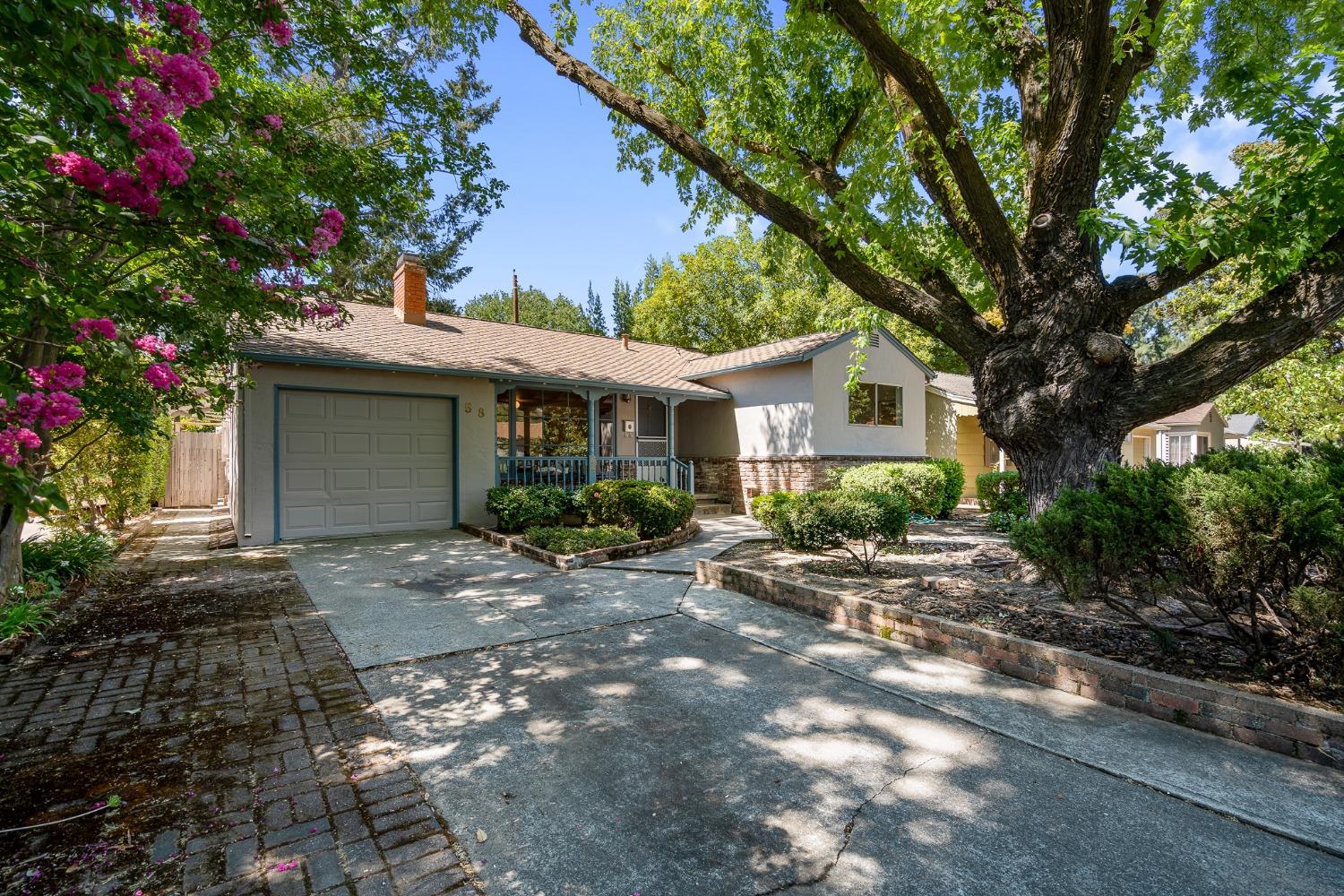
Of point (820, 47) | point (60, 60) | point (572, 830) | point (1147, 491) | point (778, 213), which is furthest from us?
point (820, 47)

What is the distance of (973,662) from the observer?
4.39 metres

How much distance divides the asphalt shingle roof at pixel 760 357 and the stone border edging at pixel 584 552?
5058 mm

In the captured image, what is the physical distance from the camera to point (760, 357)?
49.0 feet

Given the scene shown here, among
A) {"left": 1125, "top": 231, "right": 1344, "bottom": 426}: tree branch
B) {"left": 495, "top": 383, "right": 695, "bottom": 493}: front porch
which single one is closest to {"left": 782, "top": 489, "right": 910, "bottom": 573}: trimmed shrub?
{"left": 1125, "top": 231, "right": 1344, "bottom": 426}: tree branch

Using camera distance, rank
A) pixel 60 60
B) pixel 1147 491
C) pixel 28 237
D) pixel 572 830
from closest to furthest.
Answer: pixel 60 60 < pixel 572 830 < pixel 28 237 < pixel 1147 491

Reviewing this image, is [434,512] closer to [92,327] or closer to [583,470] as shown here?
[583,470]

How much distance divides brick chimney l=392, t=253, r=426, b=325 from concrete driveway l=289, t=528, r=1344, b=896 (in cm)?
999

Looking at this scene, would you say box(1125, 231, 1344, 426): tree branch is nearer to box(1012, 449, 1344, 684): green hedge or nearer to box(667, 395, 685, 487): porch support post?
box(1012, 449, 1344, 684): green hedge

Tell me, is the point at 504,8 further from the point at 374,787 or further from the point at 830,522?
the point at 374,787

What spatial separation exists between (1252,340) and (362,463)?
11.5 metres

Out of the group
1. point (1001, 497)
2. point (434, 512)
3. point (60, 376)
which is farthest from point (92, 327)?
point (1001, 497)

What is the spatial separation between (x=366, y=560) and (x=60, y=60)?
7000 mm

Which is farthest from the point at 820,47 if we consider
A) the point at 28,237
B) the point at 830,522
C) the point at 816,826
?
the point at 816,826

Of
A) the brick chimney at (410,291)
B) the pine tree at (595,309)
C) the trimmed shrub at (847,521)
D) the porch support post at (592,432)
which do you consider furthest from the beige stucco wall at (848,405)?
the pine tree at (595,309)
